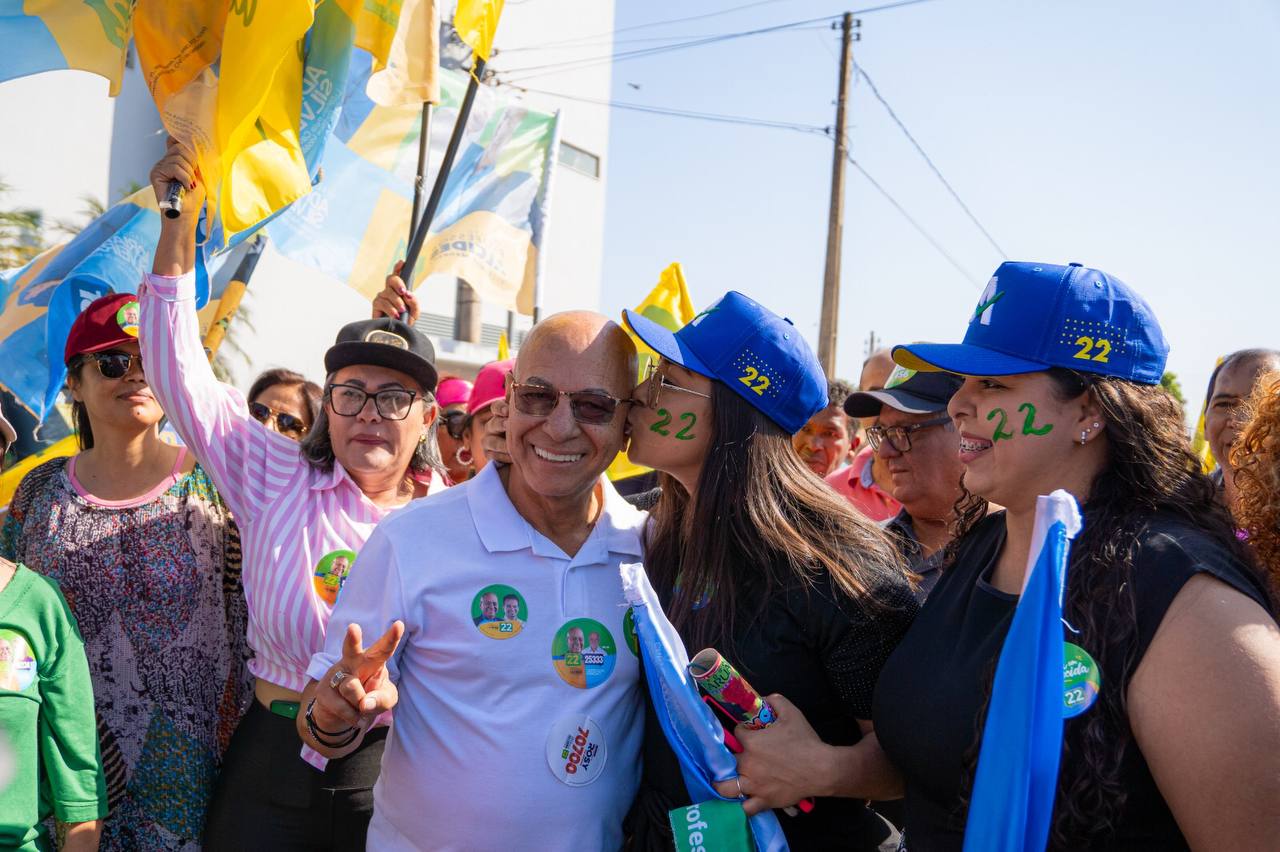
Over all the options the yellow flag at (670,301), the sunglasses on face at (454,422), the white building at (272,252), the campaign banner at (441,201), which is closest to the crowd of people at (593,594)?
the sunglasses on face at (454,422)

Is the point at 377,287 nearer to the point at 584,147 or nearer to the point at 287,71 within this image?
the point at 287,71

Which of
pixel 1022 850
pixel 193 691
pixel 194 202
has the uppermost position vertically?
pixel 194 202

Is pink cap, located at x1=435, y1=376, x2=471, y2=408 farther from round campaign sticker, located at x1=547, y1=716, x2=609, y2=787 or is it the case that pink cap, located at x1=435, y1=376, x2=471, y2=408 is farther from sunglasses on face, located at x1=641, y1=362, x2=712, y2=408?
round campaign sticker, located at x1=547, y1=716, x2=609, y2=787

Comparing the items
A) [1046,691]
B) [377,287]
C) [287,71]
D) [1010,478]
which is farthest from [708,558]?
[377,287]

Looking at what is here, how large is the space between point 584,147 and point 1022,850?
22884 mm

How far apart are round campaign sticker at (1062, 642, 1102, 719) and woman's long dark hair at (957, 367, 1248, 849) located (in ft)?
0.05

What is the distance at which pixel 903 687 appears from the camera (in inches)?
83.0

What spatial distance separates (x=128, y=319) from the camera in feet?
10.9

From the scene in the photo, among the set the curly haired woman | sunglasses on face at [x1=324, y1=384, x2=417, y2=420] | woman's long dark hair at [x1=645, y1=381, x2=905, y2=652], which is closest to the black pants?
sunglasses on face at [x1=324, y1=384, x2=417, y2=420]

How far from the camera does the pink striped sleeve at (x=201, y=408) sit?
9.68ft

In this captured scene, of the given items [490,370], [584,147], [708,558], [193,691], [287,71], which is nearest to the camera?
[708,558]

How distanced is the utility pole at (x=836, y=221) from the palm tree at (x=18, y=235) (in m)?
11.3

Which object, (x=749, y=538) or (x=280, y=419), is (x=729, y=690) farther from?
(x=280, y=419)

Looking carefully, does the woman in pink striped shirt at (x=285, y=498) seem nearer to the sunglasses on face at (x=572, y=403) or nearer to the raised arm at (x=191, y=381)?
the raised arm at (x=191, y=381)
